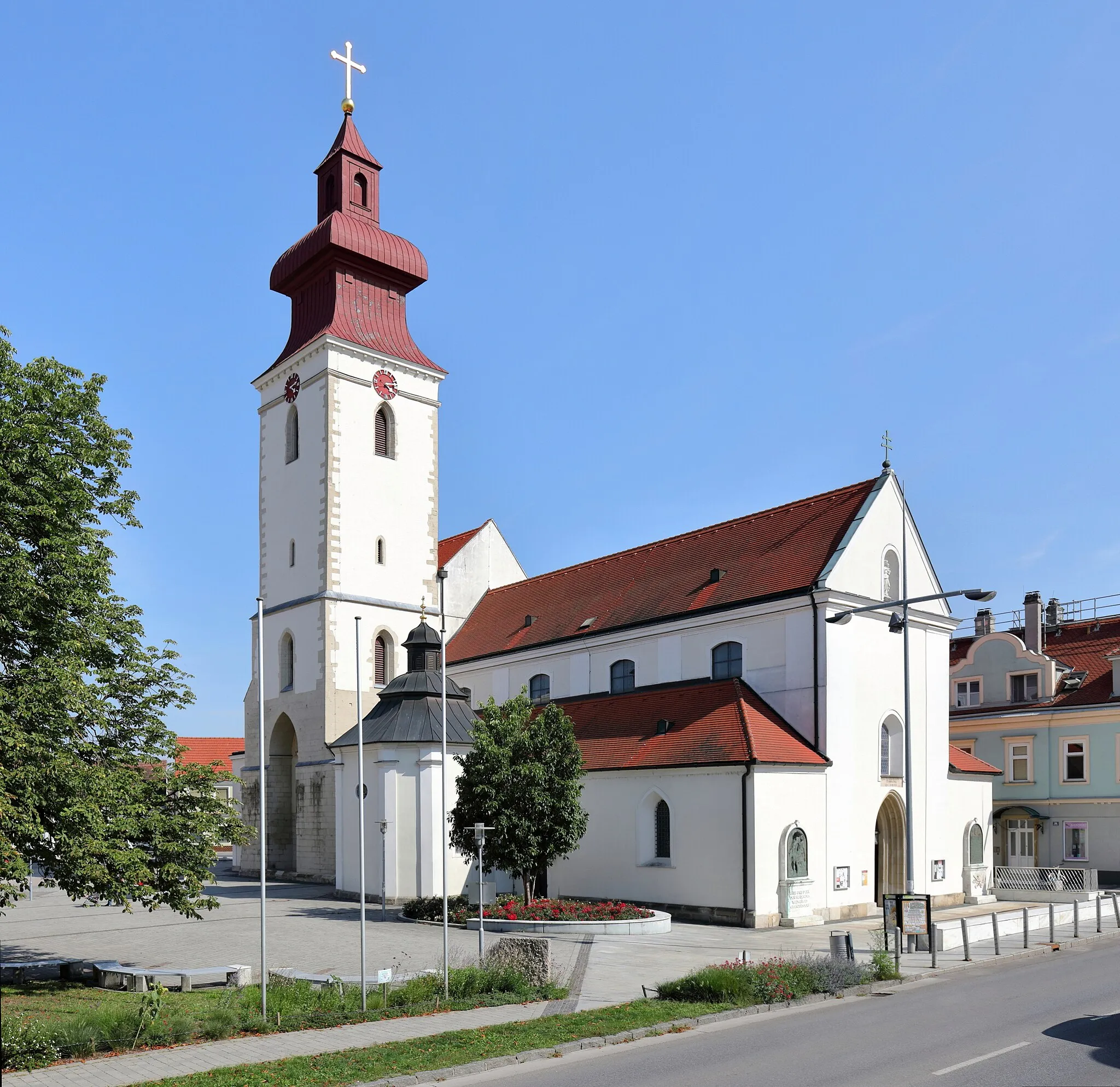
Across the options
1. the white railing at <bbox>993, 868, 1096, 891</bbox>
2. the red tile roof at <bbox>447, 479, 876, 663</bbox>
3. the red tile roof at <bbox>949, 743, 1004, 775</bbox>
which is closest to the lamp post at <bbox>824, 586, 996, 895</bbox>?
the red tile roof at <bbox>447, 479, 876, 663</bbox>

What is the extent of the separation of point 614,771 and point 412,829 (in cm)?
643

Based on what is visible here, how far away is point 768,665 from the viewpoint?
31.8 metres

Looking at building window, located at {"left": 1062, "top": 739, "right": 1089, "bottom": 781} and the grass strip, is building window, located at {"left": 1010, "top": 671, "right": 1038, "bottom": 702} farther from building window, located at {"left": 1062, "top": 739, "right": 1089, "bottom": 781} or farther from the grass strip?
the grass strip

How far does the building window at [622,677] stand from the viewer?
3616 centimetres

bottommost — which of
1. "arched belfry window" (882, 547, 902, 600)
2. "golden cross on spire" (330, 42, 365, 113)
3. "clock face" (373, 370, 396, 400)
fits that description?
"arched belfry window" (882, 547, 902, 600)

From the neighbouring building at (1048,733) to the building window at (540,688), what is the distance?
20283 mm

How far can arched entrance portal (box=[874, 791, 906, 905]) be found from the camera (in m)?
32.2

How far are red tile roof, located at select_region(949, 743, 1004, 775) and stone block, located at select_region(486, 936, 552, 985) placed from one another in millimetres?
21298

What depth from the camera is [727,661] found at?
3306 centimetres

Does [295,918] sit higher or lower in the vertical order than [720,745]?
lower

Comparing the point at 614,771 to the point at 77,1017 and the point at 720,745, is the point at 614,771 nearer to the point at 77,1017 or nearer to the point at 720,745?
the point at 720,745

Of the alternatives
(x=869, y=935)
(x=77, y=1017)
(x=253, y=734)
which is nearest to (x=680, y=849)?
(x=869, y=935)

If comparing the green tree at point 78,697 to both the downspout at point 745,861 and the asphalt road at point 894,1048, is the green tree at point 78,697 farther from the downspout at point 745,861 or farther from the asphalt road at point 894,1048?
the downspout at point 745,861

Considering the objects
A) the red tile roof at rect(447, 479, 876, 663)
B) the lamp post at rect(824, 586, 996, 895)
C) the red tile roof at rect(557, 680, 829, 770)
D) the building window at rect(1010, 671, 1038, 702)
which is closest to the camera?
the lamp post at rect(824, 586, 996, 895)
